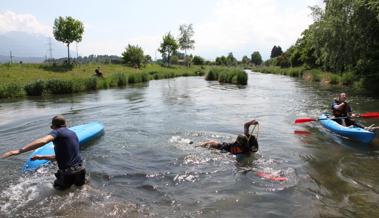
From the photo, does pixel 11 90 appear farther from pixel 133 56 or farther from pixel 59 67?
pixel 133 56

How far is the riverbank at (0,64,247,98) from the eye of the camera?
26875mm

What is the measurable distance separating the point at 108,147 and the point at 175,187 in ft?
13.9

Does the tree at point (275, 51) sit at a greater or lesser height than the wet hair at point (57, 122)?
greater

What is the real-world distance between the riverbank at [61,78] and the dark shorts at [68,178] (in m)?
21.7

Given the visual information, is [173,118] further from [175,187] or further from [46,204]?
[46,204]

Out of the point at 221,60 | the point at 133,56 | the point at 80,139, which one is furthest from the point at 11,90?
the point at 221,60

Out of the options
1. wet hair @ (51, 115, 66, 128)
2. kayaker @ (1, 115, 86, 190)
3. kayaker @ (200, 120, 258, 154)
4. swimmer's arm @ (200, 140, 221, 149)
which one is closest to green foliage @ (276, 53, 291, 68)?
swimmer's arm @ (200, 140, 221, 149)

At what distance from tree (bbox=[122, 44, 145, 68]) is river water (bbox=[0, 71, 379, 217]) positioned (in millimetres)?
39516

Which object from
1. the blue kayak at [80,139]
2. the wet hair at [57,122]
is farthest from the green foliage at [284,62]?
the wet hair at [57,122]

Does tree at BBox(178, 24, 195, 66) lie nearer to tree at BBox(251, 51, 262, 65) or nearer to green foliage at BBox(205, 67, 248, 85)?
green foliage at BBox(205, 67, 248, 85)

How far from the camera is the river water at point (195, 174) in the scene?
675 cm

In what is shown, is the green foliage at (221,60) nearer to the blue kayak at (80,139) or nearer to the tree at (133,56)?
the tree at (133,56)

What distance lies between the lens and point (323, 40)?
26.3 m

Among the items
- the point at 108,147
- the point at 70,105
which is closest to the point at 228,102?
the point at 70,105
